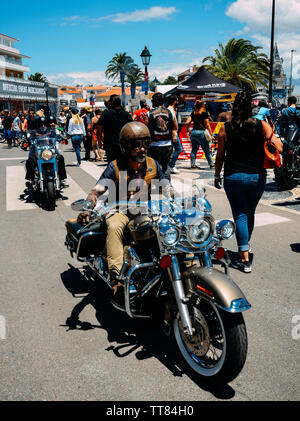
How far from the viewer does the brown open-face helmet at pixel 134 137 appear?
11.0ft

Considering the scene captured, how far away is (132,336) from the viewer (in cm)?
331

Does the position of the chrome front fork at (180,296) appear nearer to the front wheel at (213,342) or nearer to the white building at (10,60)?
the front wheel at (213,342)

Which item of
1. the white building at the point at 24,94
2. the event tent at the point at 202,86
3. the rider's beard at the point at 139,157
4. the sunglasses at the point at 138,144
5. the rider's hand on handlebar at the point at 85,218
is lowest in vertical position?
the rider's hand on handlebar at the point at 85,218

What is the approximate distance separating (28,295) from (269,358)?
98.6 inches

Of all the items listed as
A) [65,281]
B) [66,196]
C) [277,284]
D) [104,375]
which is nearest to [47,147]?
[66,196]

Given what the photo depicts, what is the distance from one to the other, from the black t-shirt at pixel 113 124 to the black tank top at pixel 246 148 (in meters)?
2.89

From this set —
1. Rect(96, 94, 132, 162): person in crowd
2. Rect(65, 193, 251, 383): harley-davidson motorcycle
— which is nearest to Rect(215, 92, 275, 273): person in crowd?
Rect(65, 193, 251, 383): harley-davidson motorcycle

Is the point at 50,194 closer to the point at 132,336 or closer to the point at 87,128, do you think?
the point at 132,336

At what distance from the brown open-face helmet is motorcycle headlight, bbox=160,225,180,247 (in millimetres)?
1011

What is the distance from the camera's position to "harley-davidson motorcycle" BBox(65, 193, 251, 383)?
247cm

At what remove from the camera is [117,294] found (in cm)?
321

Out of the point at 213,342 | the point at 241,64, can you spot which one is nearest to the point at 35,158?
the point at 213,342

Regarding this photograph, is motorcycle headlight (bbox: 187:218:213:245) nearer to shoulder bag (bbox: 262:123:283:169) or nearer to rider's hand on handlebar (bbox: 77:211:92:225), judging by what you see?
rider's hand on handlebar (bbox: 77:211:92:225)

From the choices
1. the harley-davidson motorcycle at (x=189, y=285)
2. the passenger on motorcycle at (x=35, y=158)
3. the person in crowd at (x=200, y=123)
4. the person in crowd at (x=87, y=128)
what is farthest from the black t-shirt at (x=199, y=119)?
the harley-davidson motorcycle at (x=189, y=285)
